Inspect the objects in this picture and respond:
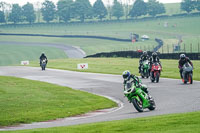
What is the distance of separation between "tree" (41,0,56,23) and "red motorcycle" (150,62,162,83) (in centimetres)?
14186

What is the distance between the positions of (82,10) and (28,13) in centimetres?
1721

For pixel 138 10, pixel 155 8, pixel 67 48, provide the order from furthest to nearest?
pixel 155 8 → pixel 138 10 → pixel 67 48

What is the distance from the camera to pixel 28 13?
541 feet

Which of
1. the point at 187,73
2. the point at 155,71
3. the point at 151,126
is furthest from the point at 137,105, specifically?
the point at 155,71

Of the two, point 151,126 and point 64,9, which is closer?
point 151,126

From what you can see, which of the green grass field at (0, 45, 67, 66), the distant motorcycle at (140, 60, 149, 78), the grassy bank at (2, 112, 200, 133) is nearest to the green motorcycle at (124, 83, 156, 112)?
the grassy bank at (2, 112, 200, 133)

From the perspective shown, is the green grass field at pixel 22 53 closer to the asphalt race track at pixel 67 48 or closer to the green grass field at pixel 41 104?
the asphalt race track at pixel 67 48

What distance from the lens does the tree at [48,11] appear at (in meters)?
168

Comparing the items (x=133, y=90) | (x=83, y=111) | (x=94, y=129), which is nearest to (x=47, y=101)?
(x=83, y=111)

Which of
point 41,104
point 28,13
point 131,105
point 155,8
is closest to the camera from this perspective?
point 41,104

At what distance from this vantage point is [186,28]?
12519 centimetres

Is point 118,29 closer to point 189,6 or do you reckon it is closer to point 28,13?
point 189,6

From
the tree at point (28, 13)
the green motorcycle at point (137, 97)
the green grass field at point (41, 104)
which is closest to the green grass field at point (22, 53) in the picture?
the green grass field at point (41, 104)

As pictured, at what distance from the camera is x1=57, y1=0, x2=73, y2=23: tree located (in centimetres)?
16375
